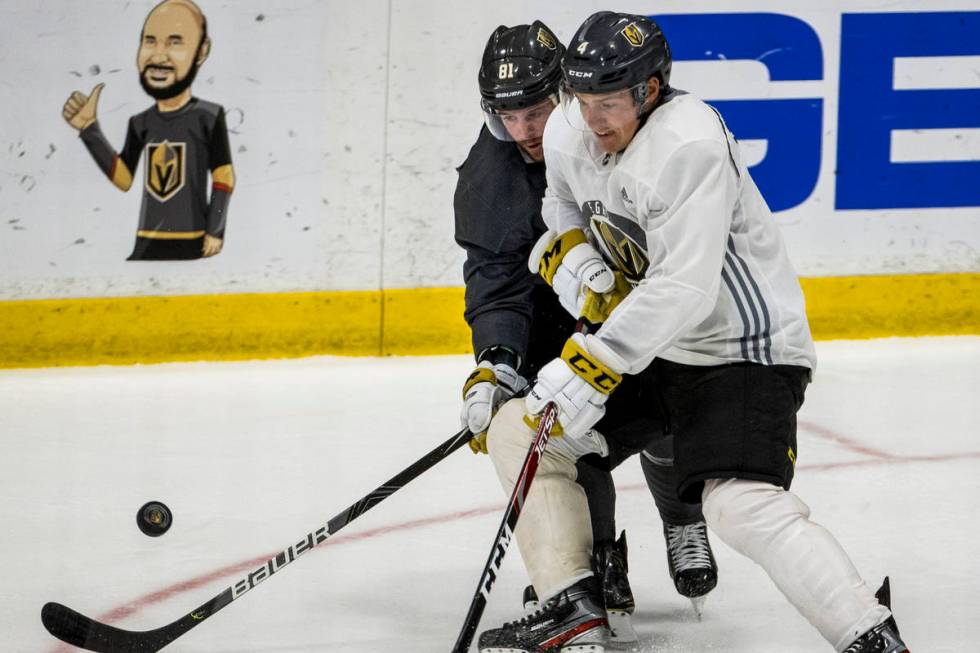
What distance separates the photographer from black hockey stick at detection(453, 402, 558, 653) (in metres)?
2.03

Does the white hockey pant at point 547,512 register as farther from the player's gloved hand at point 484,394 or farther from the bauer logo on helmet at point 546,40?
the bauer logo on helmet at point 546,40

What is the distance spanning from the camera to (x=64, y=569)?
2691mm

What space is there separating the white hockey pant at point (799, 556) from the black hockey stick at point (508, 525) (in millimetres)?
280

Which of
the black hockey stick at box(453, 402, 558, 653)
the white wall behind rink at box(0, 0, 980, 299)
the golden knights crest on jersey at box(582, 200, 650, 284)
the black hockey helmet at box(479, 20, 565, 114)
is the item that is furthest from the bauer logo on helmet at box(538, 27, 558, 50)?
the white wall behind rink at box(0, 0, 980, 299)

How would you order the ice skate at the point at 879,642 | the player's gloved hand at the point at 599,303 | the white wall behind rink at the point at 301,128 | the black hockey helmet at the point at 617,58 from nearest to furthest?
1. the ice skate at the point at 879,642
2. the black hockey helmet at the point at 617,58
3. the player's gloved hand at the point at 599,303
4. the white wall behind rink at the point at 301,128

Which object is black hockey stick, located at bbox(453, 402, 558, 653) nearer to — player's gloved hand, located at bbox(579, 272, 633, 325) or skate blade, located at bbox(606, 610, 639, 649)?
player's gloved hand, located at bbox(579, 272, 633, 325)

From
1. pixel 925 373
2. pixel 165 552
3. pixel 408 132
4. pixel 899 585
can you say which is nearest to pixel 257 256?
pixel 408 132

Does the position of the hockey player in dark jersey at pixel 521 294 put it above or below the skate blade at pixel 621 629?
above

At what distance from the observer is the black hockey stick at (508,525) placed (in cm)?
203

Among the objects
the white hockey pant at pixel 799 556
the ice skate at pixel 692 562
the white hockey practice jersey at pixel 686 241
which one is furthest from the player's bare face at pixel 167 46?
the white hockey pant at pixel 799 556

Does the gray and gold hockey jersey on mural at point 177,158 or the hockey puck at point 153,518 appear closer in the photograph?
the hockey puck at point 153,518

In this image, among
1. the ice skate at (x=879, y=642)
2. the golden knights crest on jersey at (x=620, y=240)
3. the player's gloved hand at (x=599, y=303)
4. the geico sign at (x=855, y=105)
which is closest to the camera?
the ice skate at (x=879, y=642)

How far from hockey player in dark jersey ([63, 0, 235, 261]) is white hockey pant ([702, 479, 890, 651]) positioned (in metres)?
2.54

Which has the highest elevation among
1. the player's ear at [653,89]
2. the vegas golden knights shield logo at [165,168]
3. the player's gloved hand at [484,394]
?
the player's ear at [653,89]
